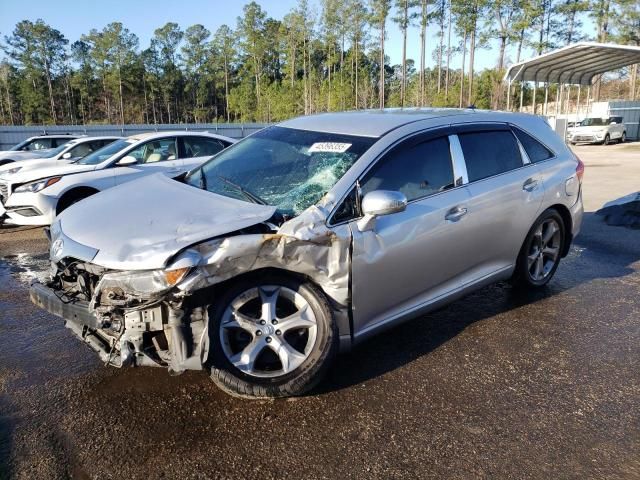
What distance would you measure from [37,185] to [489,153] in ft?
20.9

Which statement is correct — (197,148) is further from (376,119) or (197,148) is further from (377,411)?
(377,411)

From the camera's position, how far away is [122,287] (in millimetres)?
2578

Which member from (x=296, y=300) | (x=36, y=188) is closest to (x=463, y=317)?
(x=296, y=300)

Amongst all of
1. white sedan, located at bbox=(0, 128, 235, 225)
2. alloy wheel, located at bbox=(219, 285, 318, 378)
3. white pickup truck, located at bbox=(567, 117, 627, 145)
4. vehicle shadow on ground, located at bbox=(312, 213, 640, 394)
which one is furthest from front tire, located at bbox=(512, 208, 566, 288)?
white pickup truck, located at bbox=(567, 117, 627, 145)

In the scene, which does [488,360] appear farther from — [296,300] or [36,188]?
[36,188]

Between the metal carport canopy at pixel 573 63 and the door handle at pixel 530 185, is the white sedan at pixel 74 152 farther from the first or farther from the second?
the metal carport canopy at pixel 573 63

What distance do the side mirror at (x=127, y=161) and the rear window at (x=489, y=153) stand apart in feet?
18.1

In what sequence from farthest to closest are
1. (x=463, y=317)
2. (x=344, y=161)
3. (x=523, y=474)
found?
1. (x=463, y=317)
2. (x=344, y=161)
3. (x=523, y=474)

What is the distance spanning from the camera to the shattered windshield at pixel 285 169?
3.20 metres

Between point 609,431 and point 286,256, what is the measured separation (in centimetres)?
198

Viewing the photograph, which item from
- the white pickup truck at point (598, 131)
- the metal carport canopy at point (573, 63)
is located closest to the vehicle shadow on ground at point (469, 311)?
the metal carport canopy at point (573, 63)

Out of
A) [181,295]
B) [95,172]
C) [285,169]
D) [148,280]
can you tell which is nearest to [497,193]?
[285,169]

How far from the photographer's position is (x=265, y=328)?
2844 millimetres

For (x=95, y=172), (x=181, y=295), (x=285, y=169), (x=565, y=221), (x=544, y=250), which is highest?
(x=285, y=169)
